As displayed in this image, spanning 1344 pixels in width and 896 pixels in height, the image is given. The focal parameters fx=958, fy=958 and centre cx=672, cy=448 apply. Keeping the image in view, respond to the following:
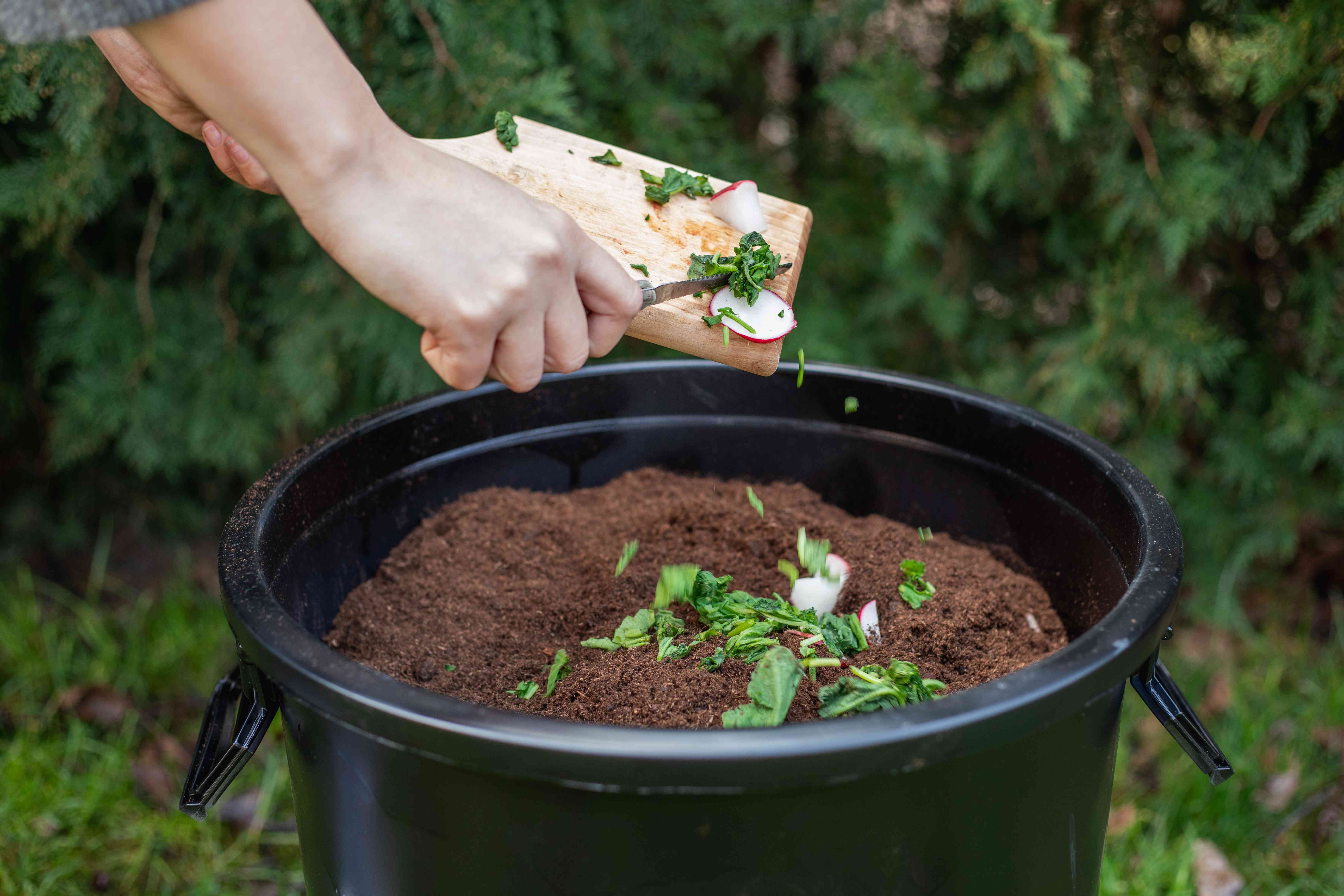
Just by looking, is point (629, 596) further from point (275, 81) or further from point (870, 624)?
point (275, 81)

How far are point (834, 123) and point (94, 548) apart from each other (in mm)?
2820

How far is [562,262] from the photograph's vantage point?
1.08 meters

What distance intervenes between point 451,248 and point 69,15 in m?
0.40

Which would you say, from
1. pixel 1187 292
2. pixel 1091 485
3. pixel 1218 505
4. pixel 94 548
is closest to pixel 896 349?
pixel 1187 292

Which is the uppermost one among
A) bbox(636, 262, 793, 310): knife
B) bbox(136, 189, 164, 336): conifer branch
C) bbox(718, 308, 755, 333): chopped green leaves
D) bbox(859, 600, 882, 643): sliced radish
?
bbox(636, 262, 793, 310): knife

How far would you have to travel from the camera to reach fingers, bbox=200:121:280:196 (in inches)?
54.4

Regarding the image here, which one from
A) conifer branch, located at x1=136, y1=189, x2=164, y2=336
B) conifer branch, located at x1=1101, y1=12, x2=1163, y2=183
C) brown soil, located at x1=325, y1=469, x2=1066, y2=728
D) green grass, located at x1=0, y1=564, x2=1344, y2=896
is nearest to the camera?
brown soil, located at x1=325, y1=469, x2=1066, y2=728

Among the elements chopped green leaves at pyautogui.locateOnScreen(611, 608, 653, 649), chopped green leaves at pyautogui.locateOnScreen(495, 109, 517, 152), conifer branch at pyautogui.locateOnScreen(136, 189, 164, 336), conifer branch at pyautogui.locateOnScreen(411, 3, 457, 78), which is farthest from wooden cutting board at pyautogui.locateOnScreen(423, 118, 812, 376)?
conifer branch at pyautogui.locateOnScreen(136, 189, 164, 336)

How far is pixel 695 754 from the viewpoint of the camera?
0.86 meters

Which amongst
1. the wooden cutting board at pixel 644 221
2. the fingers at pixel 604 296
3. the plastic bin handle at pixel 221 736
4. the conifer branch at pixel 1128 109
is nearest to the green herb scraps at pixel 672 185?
the wooden cutting board at pixel 644 221

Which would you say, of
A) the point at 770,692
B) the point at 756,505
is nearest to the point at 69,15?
the point at 770,692

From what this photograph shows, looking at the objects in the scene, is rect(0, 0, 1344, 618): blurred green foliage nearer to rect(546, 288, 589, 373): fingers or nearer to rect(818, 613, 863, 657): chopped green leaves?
rect(546, 288, 589, 373): fingers

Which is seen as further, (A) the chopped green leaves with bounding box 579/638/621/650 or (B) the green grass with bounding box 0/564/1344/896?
(B) the green grass with bounding box 0/564/1344/896

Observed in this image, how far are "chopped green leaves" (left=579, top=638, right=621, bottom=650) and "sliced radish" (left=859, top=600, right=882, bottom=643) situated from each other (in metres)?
0.34
